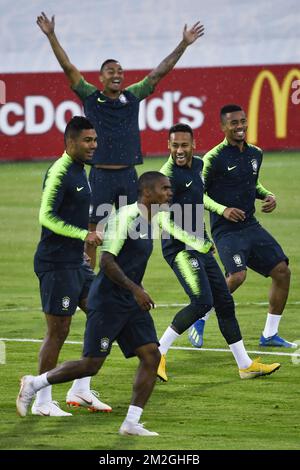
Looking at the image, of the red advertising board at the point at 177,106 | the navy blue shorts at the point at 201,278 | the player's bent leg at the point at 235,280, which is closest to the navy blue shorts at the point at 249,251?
the player's bent leg at the point at 235,280

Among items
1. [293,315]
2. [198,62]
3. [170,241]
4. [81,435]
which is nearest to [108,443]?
[81,435]

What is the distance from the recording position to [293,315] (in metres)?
17.0

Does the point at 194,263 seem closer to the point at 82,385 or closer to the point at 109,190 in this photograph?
the point at 109,190

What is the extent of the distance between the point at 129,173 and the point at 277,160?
18.8 metres

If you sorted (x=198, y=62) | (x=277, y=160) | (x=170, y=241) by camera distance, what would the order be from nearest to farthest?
(x=170, y=241) → (x=277, y=160) → (x=198, y=62)

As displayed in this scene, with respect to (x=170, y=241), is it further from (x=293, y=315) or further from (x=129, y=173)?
(x=293, y=315)

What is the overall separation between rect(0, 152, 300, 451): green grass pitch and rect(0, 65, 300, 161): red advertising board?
11.8 metres

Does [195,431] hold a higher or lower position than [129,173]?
lower

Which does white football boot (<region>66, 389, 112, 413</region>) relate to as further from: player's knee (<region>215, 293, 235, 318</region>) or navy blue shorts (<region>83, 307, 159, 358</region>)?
player's knee (<region>215, 293, 235, 318</region>)

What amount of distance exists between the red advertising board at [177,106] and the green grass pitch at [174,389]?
11.8 metres

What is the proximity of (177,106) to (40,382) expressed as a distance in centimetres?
2349

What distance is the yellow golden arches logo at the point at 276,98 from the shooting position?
34406 mm

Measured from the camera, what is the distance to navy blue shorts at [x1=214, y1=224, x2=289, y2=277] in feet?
49.5

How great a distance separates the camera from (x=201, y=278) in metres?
13.4
